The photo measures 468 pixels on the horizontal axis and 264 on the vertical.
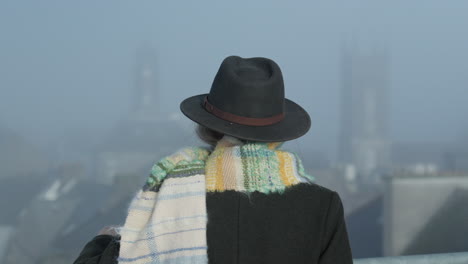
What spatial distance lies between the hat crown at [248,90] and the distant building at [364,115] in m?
111

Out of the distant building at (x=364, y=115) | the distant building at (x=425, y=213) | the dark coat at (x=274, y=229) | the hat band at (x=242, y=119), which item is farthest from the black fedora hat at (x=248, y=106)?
the distant building at (x=364, y=115)

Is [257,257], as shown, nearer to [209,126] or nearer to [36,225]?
[209,126]

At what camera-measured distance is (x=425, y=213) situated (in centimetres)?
2239

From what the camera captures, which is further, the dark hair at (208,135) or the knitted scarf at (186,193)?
the dark hair at (208,135)

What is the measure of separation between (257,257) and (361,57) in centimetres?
15601

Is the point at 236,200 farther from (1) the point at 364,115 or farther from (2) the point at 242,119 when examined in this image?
(1) the point at 364,115

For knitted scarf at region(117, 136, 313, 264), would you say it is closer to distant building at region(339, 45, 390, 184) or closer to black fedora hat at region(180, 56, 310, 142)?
black fedora hat at region(180, 56, 310, 142)

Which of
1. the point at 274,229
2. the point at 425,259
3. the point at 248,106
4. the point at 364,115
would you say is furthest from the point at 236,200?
the point at 364,115

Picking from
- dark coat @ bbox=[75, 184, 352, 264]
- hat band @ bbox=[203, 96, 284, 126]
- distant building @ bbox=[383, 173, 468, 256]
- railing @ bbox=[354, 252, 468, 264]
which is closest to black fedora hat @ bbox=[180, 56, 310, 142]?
hat band @ bbox=[203, 96, 284, 126]

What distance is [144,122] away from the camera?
95.8 m

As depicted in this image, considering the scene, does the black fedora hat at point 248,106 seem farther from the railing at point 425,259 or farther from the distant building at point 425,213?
the distant building at point 425,213

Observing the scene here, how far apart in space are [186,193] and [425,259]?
88cm

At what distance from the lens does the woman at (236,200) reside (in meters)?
1.20

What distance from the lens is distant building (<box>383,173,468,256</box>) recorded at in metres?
21.7
